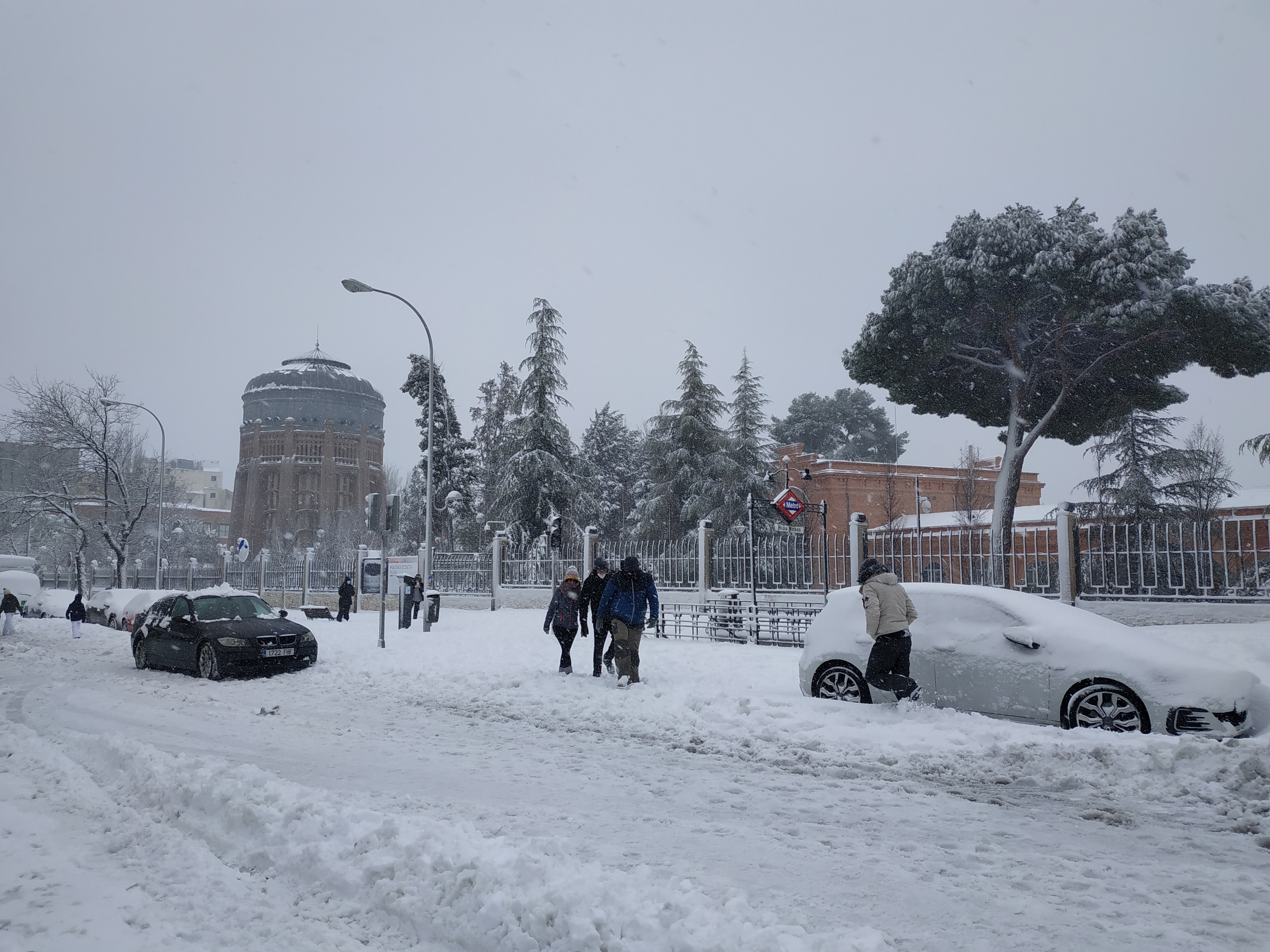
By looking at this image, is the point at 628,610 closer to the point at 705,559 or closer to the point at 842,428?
the point at 705,559

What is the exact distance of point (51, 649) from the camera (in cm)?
2059

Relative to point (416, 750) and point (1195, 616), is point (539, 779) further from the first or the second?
point (1195, 616)

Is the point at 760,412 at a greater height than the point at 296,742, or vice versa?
the point at 760,412

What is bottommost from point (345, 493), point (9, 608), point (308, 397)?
point (9, 608)

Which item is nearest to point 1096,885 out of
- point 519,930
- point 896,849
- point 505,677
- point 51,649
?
point 896,849

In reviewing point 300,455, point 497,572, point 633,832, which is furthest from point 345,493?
point 633,832

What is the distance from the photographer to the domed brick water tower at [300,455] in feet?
333

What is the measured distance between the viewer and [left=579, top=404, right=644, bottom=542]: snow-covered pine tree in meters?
57.9

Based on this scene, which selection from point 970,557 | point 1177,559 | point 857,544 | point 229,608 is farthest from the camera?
point 857,544

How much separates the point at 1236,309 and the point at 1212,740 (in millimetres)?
17862

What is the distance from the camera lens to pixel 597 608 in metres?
12.6

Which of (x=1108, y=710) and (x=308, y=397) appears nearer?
(x=1108, y=710)

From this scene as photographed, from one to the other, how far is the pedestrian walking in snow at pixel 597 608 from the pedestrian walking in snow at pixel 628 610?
205 mm

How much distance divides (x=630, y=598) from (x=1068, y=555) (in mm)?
8687
